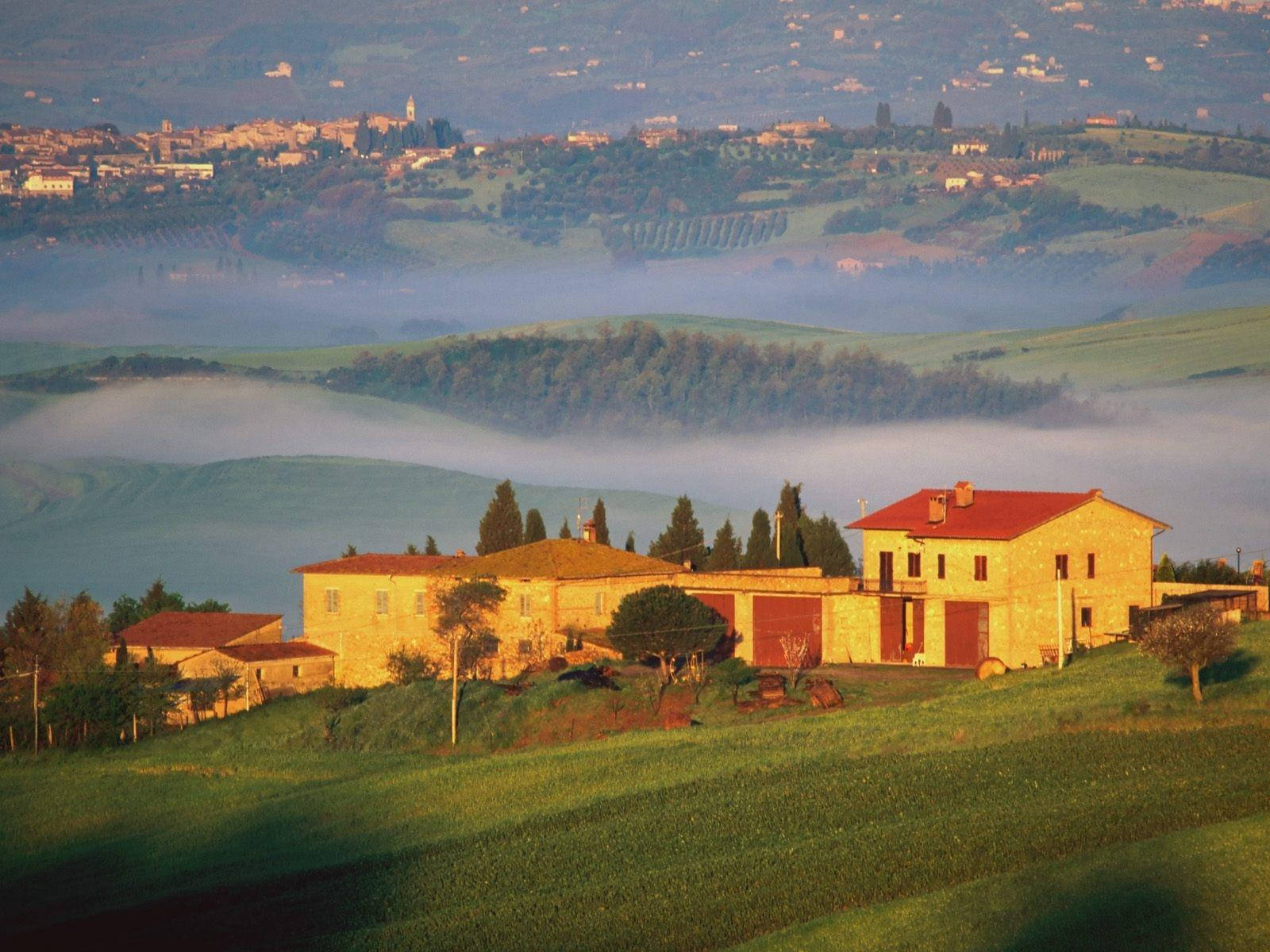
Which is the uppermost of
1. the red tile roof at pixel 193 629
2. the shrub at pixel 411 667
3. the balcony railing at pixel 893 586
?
the balcony railing at pixel 893 586

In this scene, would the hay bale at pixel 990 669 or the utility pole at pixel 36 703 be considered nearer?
the hay bale at pixel 990 669

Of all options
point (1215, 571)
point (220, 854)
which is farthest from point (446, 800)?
point (1215, 571)

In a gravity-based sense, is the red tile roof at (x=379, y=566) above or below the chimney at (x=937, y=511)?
below

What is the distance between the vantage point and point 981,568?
222 feet

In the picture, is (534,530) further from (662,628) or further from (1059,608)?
(1059,608)

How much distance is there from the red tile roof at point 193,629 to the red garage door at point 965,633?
81.3 ft

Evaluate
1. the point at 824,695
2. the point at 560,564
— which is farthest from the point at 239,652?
the point at 824,695

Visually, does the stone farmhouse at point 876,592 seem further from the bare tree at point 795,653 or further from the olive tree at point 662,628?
the olive tree at point 662,628

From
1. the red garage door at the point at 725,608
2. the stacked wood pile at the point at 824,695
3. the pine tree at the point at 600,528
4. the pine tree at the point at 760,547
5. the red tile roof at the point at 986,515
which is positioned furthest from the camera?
the pine tree at the point at 600,528

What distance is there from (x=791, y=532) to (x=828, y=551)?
14.8 feet

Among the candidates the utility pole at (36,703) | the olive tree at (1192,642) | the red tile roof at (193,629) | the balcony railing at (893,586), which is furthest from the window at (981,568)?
the utility pole at (36,703)

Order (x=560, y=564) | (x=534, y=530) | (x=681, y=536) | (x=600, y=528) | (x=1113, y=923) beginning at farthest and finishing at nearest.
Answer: (x=681, y=536), (x=534, y=530), (x=600, y=528), (x=560, y=564), (x=1113, y=923)

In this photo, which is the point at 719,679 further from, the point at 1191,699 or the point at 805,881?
the point at 805,881

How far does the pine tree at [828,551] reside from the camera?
86875 mm
